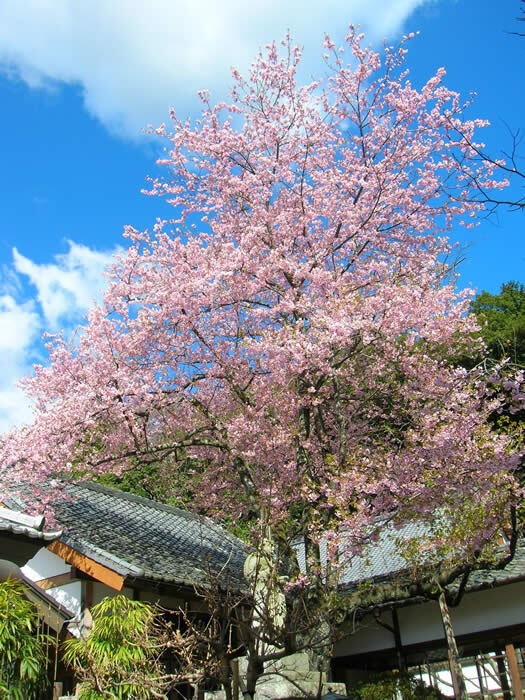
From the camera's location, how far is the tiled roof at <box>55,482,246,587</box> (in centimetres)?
915

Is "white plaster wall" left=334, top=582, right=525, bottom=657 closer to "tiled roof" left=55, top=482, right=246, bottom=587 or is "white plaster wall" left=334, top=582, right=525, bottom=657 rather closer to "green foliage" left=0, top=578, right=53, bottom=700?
"tiled roof" left=55, top=482, right=246, bottom=587

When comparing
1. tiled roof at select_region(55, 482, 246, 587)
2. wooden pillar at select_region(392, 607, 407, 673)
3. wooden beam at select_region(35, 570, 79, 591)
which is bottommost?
wooden pillar at select_region(392, 607, 407, 673)

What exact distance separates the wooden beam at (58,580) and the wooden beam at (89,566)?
303mm

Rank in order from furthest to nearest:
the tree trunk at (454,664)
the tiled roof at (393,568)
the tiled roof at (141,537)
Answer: the tiled roof at (393,568) < the tree trunk at (454,664) < the tiled roof at (141,537)

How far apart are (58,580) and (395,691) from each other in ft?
20.9

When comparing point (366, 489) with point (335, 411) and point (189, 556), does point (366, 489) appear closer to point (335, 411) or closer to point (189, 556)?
point (335, 411)

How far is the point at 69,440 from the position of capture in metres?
9.73

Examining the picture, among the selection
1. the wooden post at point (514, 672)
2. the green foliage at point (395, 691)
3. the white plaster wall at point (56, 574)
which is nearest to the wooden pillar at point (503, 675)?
the wooden post at point (514, 672)

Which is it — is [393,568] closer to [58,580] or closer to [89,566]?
[89,566]

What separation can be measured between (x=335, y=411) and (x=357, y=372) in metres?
1.40

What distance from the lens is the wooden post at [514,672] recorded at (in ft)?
32.7

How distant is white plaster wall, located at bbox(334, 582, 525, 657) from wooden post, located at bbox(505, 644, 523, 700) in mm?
505

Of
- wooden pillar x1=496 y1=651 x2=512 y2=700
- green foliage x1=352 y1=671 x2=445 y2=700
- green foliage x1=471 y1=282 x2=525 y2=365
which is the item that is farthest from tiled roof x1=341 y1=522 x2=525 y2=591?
green foliage x1=471 y1=282 x2=525 y2=365

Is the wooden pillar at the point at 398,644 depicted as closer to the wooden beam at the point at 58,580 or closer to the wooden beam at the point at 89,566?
the wooden beam at the point at 89,566
